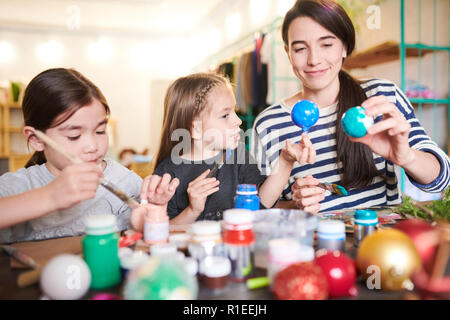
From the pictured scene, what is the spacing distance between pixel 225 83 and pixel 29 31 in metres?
6.78

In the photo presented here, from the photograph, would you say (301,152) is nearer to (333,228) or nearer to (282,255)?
(333,228)

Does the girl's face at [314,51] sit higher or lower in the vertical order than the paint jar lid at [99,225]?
higher

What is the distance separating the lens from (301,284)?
53 cm

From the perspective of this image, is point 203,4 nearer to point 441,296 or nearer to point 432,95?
point 432,95

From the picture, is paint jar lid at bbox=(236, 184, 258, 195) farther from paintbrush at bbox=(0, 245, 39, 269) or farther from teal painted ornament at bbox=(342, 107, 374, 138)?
paintbrush at bbox=(0, 245, 39, 269)

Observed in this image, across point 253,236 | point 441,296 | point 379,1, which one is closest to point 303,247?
point 253,236

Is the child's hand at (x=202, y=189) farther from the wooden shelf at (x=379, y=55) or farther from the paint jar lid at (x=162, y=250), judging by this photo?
the wooden shelf at (x=379, y=55)

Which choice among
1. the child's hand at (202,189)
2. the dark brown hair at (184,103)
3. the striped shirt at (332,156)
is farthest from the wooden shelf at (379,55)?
the child's hand at (202,189)

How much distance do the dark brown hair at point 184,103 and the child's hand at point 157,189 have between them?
0.48 m

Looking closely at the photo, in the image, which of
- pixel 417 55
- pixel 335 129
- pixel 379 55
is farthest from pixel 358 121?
pixel 417 55

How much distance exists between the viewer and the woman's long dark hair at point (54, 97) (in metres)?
1.08

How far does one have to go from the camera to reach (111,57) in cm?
732

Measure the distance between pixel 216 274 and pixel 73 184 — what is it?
35cm
